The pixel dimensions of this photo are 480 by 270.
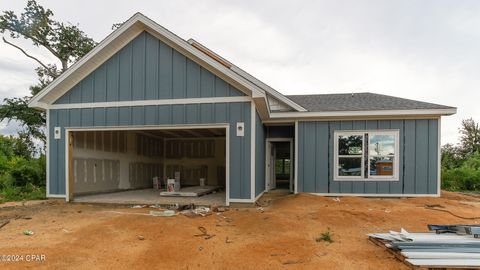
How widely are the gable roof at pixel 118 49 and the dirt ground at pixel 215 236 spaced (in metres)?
3.39

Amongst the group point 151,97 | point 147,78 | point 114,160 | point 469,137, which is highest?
point 147,78

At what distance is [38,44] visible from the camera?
838 inches

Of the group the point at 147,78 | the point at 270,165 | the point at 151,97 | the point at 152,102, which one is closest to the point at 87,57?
the point at 147,78

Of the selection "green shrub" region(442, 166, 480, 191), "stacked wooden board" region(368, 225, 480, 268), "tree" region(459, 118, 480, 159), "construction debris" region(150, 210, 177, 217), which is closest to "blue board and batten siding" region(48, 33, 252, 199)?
"construction debris" region(150, 210, 177, 217)

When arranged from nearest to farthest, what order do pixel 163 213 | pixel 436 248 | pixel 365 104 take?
pixel 436 248, pixel 163 213, pixel 365 104

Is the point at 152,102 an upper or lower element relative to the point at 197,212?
upper

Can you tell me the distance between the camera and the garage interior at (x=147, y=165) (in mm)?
10336

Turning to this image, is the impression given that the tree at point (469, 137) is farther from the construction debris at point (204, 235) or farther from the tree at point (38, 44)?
the tree at point (38, 44)

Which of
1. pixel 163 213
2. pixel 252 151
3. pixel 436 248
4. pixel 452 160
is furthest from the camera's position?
pixel 452 160

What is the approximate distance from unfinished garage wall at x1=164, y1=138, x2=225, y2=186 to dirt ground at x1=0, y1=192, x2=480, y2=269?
27.3 ft

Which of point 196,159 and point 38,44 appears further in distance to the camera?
point 38,44

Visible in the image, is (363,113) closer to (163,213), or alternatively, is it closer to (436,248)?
(436,248)

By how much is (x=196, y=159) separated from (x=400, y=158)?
1085 centimetres

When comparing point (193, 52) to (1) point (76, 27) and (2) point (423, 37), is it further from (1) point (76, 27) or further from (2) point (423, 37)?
(1) point (76, 27)
